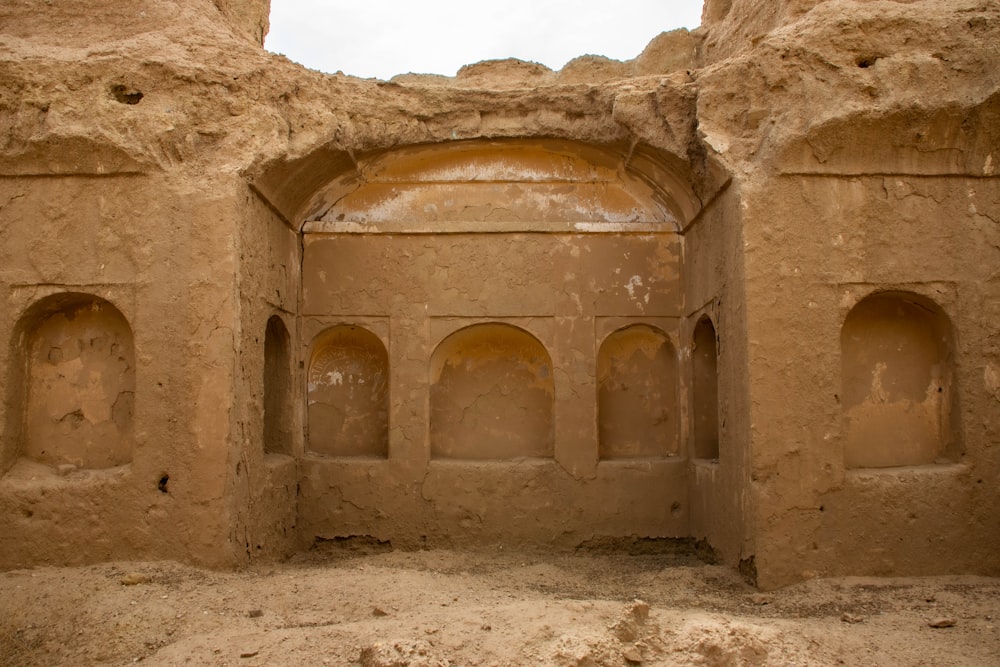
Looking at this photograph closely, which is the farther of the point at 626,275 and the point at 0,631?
the point at 626,275

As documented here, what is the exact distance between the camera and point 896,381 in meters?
6.19

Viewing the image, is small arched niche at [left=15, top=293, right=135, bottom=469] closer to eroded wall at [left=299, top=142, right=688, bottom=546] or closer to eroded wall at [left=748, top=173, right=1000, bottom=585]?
eroded wall at [left=299, top=142, right=688, bottom=546]

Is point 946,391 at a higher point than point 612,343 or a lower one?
lower

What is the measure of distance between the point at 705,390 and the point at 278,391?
392 centimetres

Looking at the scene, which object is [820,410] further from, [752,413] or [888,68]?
[888,68]

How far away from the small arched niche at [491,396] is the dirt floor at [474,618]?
4.83ft

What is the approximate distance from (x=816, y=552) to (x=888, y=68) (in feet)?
11.4

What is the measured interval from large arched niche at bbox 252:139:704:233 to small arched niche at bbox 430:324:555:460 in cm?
115

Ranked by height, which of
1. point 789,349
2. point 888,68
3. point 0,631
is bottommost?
point 0,631

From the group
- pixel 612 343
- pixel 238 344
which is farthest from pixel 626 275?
pixel 238 344

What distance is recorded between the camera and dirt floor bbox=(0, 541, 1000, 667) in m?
4.12

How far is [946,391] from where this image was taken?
20.0 ft

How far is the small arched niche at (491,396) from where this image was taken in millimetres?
7691

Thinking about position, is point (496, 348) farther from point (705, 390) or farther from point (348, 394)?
point (705, 390)
